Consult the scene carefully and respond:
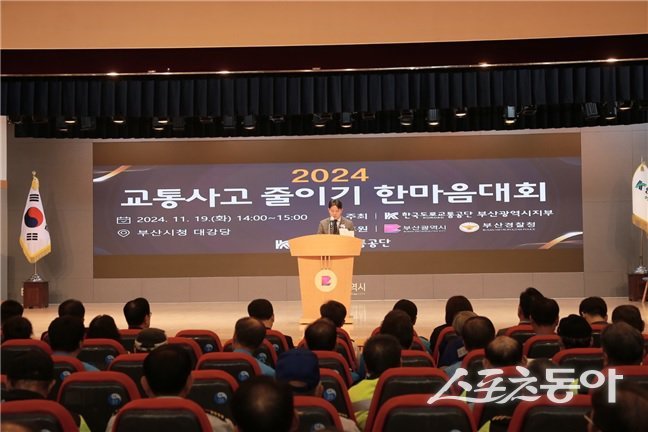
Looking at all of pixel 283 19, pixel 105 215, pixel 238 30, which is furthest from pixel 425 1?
pixel 105 215

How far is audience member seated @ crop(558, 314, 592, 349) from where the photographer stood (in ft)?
13.1

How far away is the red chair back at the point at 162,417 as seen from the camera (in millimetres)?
2160

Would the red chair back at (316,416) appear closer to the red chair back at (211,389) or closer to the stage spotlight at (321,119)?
the red chair back at (211,389)

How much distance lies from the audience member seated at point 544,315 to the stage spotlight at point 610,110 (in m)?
7.09

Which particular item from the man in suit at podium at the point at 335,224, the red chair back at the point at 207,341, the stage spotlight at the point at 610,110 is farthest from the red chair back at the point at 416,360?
the stage spotlight at the point at 610,110

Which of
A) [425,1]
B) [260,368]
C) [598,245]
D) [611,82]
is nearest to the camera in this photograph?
[260,368]

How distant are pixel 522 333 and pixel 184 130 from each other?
27.4 feet

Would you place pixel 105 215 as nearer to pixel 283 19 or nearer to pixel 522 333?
pixel 283 19

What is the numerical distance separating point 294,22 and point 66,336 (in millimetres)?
3504

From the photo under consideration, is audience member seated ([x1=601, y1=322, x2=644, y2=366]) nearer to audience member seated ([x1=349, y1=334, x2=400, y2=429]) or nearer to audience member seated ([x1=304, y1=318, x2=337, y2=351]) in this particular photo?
audience member seated ([x1=349, y1=334, x2=400, y2=429])

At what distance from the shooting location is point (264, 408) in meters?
1.93

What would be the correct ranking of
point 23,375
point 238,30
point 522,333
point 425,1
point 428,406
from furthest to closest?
point 238,30
point 425,1
point 522,333
point 23,375
point 428,406

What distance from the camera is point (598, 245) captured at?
12.1m

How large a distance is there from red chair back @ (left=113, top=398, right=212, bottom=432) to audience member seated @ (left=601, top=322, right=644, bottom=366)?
68.8 inches
